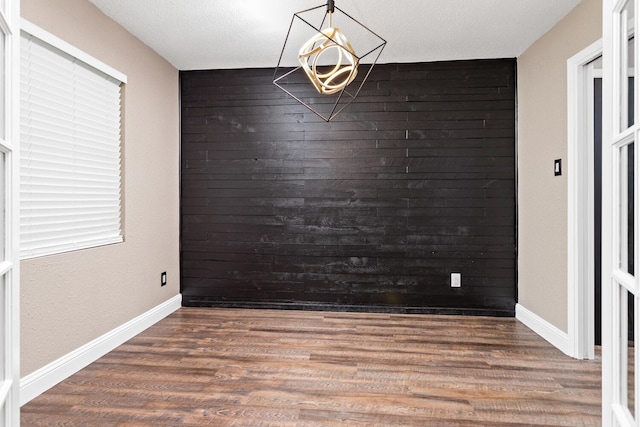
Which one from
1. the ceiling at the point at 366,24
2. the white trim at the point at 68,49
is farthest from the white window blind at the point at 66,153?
the ceiling at the point at 366,24

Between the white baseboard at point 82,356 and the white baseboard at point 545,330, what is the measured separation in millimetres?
3218

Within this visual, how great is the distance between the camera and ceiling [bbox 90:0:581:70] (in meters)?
2.97

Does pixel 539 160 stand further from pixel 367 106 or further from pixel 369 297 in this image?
pixel 369 297

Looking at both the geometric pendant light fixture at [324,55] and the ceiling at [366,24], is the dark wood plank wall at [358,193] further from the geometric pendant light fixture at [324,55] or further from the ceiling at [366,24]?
the ceiling at [366,24]

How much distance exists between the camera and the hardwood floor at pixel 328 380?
7.23 ft

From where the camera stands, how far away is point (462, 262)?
13.6 feet

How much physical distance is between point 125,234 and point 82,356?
95 centimetres

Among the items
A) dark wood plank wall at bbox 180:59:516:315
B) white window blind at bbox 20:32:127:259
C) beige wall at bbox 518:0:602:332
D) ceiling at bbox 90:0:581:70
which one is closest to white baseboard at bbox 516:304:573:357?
beige wall at bbox 518:0:602:332

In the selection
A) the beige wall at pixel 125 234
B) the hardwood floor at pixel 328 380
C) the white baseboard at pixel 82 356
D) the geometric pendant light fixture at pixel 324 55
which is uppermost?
the geometric pendant light fixture at pixel 324 55

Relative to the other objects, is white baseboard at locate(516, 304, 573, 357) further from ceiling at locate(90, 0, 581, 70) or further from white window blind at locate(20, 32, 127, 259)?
white window blind at locate(20, 32, 127, 259)

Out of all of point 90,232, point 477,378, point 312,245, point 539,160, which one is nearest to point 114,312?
point 90,232

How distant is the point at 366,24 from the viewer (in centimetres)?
331

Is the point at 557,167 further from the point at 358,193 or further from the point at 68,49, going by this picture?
the point at 68,49

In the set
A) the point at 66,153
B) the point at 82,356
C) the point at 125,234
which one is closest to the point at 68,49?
the point at 66,153
